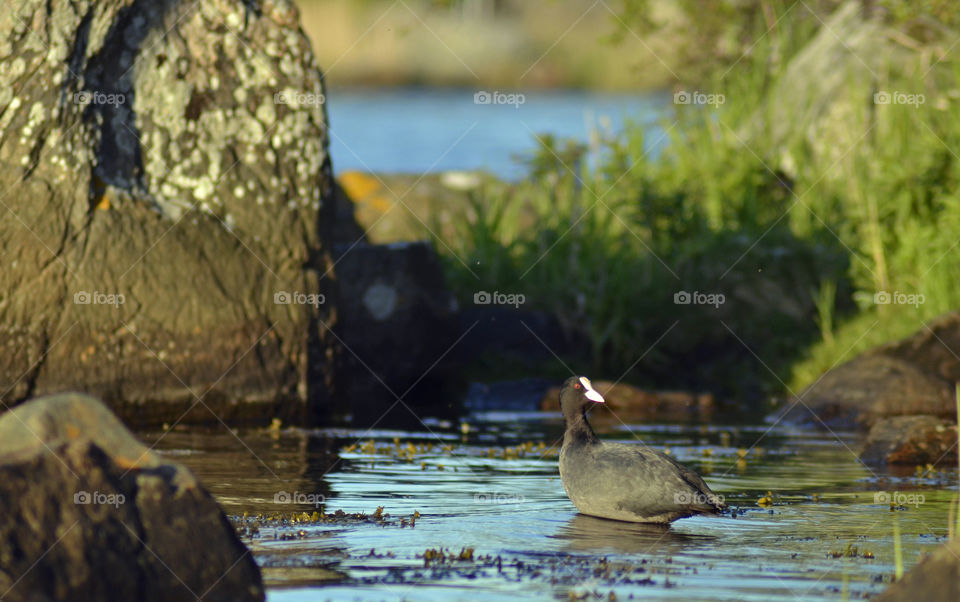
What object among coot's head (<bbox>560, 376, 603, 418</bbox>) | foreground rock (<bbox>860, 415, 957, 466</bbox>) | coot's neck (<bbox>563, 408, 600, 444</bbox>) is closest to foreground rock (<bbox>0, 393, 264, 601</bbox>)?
coot's neck (<bbox>563, 408, 600, 444</bbox>)

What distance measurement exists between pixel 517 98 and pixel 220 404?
479 centimetres

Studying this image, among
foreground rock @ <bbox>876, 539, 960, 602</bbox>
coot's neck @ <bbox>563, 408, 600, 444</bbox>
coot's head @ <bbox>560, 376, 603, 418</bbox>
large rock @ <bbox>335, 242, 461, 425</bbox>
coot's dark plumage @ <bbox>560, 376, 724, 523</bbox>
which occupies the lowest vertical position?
foreground rock @ <bbox>876, 539, 960, 602</bbox>

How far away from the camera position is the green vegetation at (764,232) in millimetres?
14094

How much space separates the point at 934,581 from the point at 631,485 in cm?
251

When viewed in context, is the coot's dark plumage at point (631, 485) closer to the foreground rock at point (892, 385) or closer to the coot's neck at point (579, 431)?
the coot's neck at point (579, 431)

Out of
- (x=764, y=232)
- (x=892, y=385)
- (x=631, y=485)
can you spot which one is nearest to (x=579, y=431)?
(x=631, y=485)

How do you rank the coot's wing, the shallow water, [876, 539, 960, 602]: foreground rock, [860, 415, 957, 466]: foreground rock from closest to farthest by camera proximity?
[876, 539, 960, 602]: foreground rock, the shallow water, the coot's wing, [860, 415, 957, 466]: foreground rock

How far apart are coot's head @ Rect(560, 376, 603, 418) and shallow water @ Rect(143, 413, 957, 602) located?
Answer: 557mm

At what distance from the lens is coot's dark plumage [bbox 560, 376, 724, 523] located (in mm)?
7621

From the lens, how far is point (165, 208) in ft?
37.4

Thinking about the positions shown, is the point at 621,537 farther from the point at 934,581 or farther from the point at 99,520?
the point at 99,520

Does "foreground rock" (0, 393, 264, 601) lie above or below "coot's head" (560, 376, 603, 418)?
below

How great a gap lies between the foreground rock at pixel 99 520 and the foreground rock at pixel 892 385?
753cm

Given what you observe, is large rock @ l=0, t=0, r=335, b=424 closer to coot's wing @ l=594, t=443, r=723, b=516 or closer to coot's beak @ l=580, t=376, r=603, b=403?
coot's beak @ l=580, t=376, r=603, b=403
